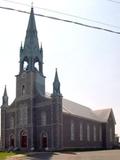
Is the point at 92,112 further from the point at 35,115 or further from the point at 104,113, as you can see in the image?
the point at 35,115

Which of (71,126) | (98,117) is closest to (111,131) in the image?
(98,117)

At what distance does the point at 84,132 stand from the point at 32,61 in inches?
685

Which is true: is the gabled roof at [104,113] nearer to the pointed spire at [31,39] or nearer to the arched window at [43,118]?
the arched window at [43,118]

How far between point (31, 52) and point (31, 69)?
339 centimetres

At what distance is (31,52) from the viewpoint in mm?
58906

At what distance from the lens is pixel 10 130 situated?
59438 millimetres

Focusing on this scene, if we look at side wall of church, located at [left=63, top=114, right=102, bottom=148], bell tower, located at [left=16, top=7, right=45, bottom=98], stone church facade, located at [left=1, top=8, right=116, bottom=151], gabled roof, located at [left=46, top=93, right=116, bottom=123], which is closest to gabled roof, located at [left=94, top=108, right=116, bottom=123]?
gabled roof, located at [left=46, top=93, right=116, bottom=123]

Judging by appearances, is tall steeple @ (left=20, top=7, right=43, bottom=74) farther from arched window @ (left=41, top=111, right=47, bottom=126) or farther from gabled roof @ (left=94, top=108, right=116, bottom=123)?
gabled roof @ (left=94, top=108, right=116, bottom=123)

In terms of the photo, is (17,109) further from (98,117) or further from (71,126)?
(98,117)

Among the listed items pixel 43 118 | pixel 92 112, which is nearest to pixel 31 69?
pixel 43 118

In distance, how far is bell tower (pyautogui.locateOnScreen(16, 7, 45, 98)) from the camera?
188 feet

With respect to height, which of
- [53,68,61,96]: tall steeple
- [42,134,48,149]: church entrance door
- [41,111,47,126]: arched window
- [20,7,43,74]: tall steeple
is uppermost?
[20,7,43,74]: tall steeple

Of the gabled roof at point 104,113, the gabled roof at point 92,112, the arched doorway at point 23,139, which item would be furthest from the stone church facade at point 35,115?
the gabled roof at point 104,113

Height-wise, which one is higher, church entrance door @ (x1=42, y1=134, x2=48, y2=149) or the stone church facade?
the stone church facade
